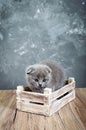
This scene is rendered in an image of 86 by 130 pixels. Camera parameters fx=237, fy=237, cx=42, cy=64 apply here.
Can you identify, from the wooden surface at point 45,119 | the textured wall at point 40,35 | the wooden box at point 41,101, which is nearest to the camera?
the wooden surface at point 45,119

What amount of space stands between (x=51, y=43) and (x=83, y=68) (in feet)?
1.23

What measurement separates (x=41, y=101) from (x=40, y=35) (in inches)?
30.8

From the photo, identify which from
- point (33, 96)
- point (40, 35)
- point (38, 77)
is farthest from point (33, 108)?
point (40, 35)

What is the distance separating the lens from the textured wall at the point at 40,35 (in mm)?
2094

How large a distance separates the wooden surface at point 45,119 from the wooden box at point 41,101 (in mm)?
33

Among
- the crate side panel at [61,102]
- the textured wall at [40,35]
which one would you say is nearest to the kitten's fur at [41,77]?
the crate side panel at [61,102]

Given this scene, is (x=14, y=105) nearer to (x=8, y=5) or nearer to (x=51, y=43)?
(x=51, y=43)

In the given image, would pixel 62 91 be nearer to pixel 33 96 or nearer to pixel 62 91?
pixel 62 91

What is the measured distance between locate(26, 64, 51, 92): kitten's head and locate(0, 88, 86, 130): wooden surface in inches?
7.6

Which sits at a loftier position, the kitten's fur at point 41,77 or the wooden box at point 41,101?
the kitten's fur at point 41,77

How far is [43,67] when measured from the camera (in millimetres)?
1597

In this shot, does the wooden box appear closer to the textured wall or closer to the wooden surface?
the wooden surface

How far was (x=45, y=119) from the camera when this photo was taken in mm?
1485

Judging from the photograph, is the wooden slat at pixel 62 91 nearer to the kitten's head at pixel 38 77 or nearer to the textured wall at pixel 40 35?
the kitten's head at pixel 38 77
